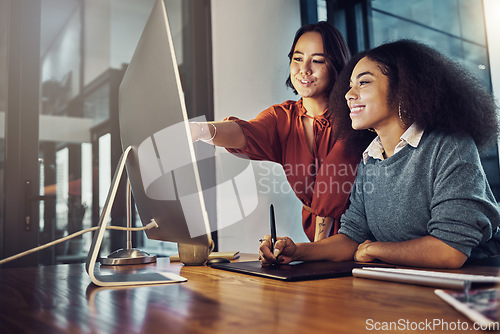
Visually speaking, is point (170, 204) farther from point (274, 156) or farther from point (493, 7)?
point (493, 7)

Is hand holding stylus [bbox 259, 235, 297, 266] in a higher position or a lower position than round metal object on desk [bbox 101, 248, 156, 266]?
higher

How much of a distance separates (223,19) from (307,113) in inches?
44.0

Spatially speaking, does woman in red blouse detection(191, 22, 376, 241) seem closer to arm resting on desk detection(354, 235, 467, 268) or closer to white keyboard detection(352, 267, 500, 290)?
arm resting on desk detection(354, 235, 467, 268)

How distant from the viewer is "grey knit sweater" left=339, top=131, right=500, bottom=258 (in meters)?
1.03

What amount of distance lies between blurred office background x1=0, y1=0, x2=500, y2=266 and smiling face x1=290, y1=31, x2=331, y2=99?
506mm

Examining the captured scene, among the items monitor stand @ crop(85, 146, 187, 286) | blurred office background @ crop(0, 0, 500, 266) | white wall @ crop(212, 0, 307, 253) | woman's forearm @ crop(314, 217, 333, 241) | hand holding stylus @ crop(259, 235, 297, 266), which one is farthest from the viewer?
white wall @ crop(212, 0, 307, 253)

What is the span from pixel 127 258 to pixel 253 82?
180 centimetres

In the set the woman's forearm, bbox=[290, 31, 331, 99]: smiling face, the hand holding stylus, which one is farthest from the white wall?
the hand holding stylus

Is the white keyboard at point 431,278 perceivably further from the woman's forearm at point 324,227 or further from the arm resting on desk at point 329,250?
the woman's forearm at point 324,227

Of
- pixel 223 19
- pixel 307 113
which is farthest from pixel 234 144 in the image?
pixel 223 19

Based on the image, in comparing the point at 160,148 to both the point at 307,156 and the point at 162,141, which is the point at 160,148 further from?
the point at 307,156

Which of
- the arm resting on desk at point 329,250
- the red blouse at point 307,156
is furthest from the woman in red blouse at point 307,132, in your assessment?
the arm resting on desk at point 329,250

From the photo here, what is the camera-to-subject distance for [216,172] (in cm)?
258

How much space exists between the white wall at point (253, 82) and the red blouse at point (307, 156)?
27.4 inches
